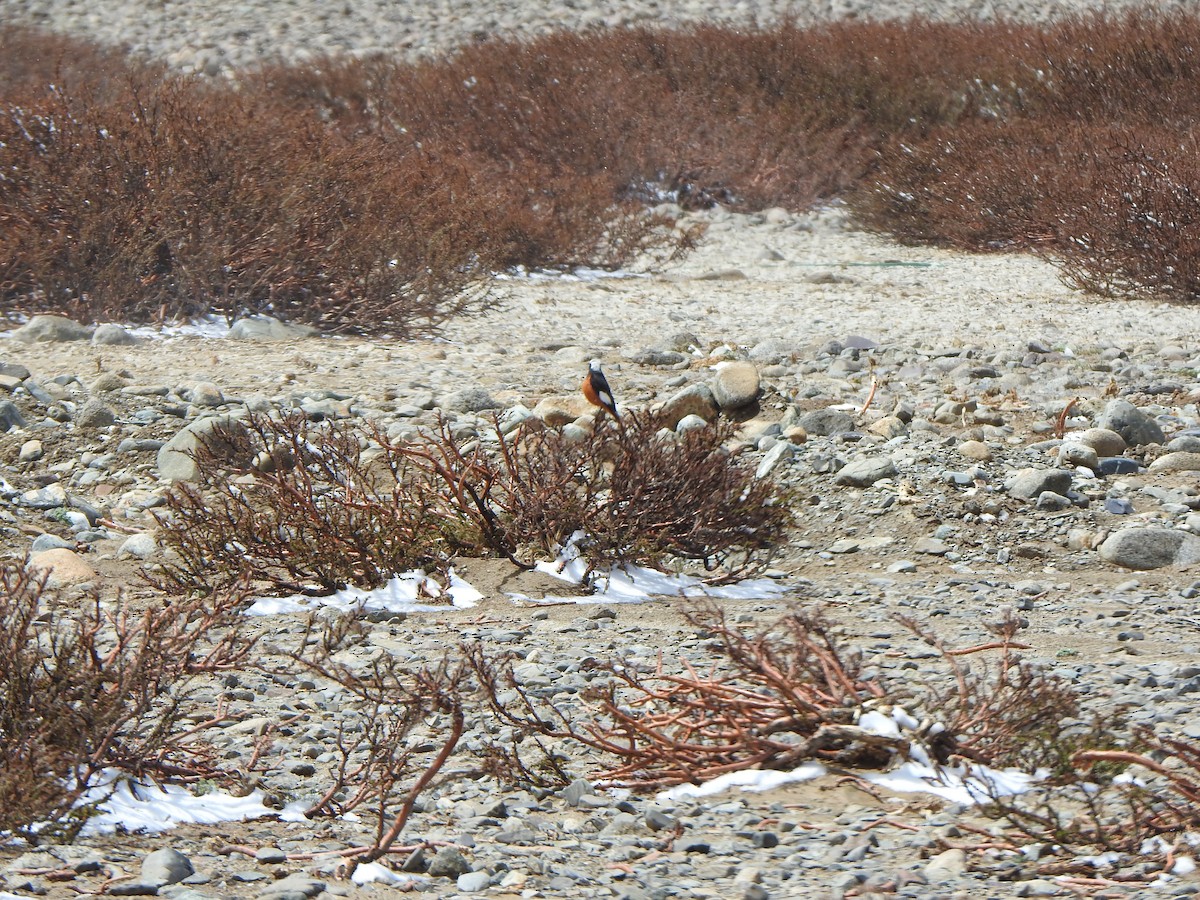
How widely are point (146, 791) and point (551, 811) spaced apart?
74 centimetres

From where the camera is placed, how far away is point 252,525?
14.0 feet

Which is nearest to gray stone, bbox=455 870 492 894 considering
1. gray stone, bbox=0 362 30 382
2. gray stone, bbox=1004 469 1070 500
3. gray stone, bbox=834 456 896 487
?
gray stone, bbox=834 456 896 487

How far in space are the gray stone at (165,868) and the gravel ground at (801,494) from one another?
1.2 inches

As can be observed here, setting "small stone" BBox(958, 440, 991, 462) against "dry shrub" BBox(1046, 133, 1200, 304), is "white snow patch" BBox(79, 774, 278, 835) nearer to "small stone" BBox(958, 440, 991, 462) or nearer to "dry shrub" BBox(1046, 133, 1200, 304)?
"small stone" BBox(958, 440, 991, 462)

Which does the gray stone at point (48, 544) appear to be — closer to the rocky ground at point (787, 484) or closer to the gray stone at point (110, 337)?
the rocky ground at point (787, 484)

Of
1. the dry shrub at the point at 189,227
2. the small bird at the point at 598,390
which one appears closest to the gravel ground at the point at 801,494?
the dry shrub at the point at 189,227

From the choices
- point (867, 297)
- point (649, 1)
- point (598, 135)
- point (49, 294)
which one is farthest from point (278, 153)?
point (649, 1)

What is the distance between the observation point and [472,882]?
234cm

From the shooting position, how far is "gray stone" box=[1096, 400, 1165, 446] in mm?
5277

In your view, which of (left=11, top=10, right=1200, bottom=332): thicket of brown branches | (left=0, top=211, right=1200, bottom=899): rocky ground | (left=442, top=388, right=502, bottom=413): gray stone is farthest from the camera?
(left=11, top=10, right=1200, bottom=332): thicket of brown branches

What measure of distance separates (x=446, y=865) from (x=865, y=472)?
2.91 m

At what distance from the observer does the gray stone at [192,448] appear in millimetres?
5090

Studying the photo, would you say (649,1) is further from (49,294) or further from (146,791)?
(146,791)

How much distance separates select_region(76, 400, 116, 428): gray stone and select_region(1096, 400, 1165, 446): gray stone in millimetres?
3711
